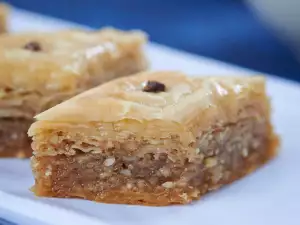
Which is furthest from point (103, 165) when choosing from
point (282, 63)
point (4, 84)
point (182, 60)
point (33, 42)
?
point (282, 63)

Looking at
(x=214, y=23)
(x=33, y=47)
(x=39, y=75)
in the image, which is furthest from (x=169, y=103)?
(x=214, y=23)

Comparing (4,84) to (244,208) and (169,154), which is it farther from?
(244,208)

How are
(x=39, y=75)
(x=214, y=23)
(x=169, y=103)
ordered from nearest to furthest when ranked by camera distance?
1. (x=169, y=103)
2. (x=39, y=75)
3. (x=214, y=23)

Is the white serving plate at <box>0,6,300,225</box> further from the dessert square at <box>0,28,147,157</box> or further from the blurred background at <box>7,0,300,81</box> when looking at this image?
the blurred background at <box>7,0,300,81</box>

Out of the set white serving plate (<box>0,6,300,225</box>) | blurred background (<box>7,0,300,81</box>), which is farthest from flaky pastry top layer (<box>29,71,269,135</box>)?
blurred background (<box>7,0,300,81</box>)

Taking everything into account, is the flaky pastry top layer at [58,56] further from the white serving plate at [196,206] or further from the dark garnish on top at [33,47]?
the white serving plate at [196,206]

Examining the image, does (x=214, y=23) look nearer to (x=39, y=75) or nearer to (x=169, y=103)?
(x=39, y=75)
